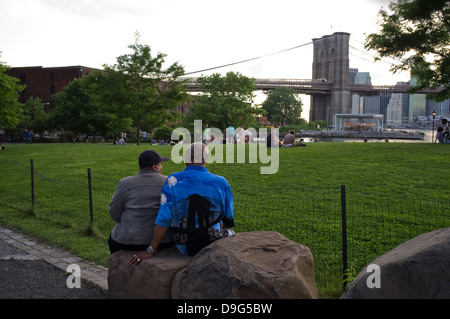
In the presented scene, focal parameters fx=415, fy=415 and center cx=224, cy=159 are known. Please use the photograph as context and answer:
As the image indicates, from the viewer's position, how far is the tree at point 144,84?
35.5m

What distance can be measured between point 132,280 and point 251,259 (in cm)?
124

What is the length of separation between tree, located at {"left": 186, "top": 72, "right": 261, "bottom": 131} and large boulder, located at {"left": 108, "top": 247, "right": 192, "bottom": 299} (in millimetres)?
53358

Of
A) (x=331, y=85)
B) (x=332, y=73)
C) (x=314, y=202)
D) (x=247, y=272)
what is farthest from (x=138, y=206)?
(x=332, y=73)

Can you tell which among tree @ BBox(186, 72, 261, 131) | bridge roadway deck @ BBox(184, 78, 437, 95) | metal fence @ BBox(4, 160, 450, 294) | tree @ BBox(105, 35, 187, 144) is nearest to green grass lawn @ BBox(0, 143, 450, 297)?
metal fence @ BBox(4, 160, 450, 294)

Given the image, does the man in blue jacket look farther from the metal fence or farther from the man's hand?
the metal fence

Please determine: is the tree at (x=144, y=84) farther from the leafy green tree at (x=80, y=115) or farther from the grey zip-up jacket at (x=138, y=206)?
the grey zip-up jacket at (x=138, y=206)

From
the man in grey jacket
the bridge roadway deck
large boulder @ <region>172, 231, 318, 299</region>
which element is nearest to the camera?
large boulder @ <region>172, 231, 318, 299</region>

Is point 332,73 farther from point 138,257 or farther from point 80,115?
point 138,257

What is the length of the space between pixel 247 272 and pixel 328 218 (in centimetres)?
505

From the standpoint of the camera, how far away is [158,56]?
36.8 meters

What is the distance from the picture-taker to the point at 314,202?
9273 millimetres

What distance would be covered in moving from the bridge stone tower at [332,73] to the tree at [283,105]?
617 inches

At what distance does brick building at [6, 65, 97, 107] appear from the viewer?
79.1 m

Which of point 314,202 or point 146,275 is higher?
point 146,275
